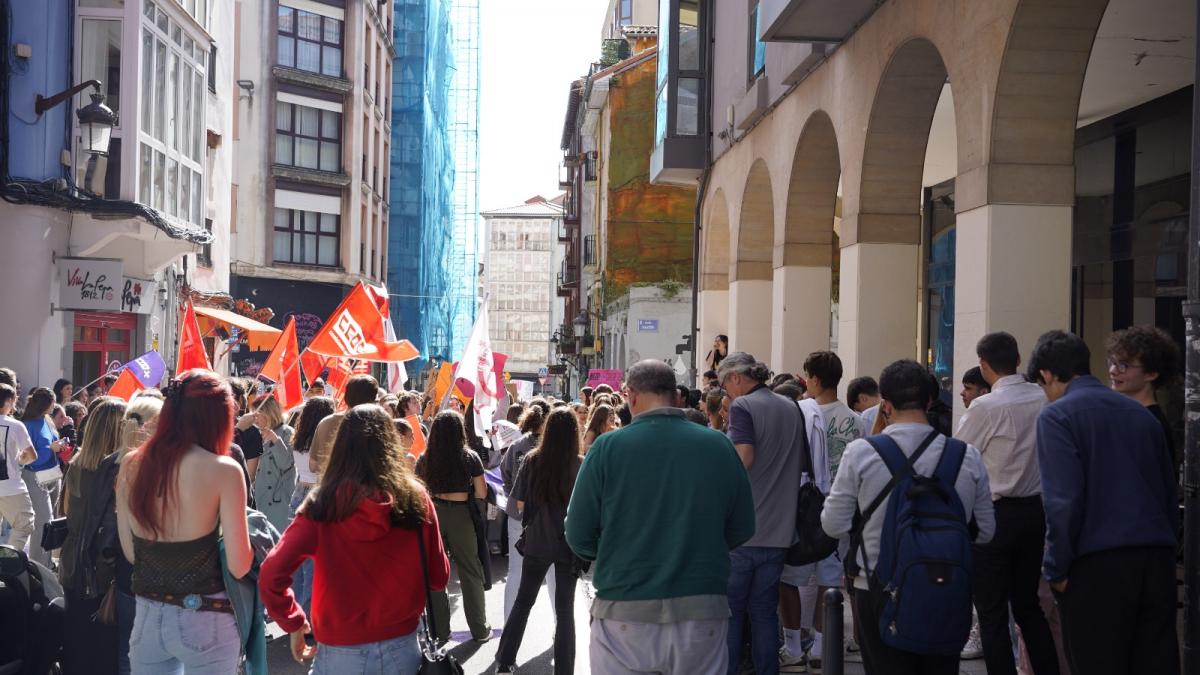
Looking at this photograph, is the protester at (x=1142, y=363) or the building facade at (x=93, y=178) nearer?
the protester at (x=1142, y=363)

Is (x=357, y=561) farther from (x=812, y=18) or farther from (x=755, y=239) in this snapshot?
(x=755, y=239)

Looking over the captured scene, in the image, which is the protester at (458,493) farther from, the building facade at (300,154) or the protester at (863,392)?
the building facade at (300,154)

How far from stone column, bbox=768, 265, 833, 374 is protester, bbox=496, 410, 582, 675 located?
335 inches

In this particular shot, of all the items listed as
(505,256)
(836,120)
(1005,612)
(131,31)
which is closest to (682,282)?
(131,31)

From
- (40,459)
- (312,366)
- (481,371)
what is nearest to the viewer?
(40,459)

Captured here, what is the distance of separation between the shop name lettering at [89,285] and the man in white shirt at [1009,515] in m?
15.6

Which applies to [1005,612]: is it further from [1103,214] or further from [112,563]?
[1103,214]

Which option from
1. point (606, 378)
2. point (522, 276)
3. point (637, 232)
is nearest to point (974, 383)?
point (606, 378)

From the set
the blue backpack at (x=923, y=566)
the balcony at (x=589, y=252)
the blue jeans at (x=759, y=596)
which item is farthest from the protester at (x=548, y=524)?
the balcony at (x=589, y=252)

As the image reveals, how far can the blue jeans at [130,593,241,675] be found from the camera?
4.91 metres

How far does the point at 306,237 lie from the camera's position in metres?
42.7

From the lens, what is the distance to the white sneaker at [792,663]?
7946 mm

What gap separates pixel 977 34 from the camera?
9500mm

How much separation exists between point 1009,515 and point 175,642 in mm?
4152
